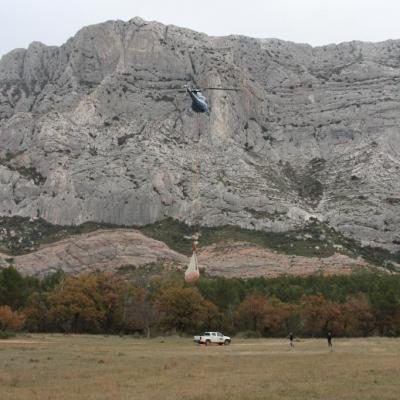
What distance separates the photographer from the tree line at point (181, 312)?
87188 mm

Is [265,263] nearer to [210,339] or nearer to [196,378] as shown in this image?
[210,339]

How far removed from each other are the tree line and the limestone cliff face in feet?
174

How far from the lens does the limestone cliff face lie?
153250mm

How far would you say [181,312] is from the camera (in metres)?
86.8

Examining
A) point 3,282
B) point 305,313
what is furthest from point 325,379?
point 3,282

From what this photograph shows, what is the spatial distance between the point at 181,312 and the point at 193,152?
284ft

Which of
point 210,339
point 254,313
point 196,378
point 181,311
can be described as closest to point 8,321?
point 181,311

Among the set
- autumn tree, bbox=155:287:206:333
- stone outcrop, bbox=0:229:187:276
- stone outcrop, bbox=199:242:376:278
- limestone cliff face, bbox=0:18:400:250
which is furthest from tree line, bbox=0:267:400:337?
limestone cliff face, bbox=0:18:400:250

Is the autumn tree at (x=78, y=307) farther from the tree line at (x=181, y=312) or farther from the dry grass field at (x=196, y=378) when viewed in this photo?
the dry grass field at (x=196, y=378)

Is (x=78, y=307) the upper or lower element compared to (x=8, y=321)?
upper

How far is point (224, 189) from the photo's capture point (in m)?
155

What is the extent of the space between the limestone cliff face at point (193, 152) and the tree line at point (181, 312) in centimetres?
5313

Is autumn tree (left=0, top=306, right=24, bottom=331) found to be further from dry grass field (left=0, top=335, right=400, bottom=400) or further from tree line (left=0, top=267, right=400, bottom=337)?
dry grass field (left=0, top=335, right=400, bottom=400)

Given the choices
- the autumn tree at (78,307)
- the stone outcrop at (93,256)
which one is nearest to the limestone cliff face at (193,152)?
the stone outcrop at (93,256)
